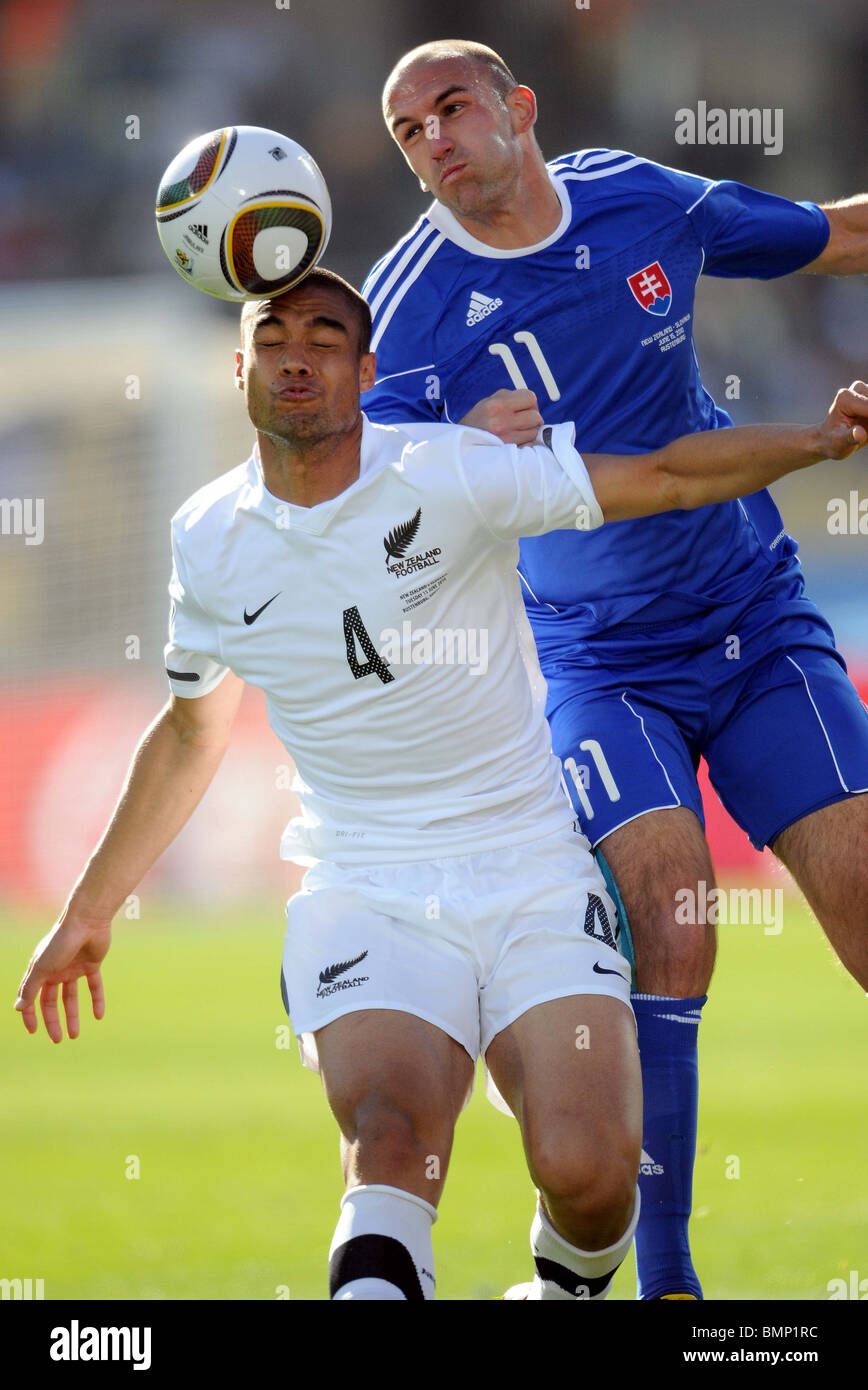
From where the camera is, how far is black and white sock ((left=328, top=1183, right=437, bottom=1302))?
2799 mm

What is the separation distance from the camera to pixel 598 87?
12898 millimetres

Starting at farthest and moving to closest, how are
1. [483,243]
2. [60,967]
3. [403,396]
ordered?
[483,243]
[403,396]
[60,967]

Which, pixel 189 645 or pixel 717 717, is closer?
pixel 189 645

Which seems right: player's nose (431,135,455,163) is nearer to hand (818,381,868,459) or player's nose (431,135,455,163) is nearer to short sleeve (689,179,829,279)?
short sleeve (689,179,829,279)

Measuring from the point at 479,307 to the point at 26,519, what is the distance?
944 cm

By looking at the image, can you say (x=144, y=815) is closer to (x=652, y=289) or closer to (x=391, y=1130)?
(x=391, y=1130)

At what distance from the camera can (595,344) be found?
3799mm

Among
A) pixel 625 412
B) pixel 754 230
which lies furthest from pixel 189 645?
pixel 754 230

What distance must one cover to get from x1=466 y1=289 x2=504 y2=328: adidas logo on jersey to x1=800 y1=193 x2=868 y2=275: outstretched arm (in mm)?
827

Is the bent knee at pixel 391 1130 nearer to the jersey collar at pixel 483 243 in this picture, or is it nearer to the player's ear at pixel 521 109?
the jersey collar at pixel 483 243

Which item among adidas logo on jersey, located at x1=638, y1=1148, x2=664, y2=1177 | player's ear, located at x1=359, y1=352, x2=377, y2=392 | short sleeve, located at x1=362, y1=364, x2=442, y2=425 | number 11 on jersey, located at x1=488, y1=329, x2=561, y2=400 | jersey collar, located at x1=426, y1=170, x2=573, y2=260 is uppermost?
jersey collar, located at x1=426, y1=170, x2=573, y2=260

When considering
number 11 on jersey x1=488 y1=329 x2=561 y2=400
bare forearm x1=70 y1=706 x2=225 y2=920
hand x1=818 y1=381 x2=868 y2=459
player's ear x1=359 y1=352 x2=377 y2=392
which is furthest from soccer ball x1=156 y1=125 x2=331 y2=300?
hand x1=818 y1=381 x2=868 y2=459

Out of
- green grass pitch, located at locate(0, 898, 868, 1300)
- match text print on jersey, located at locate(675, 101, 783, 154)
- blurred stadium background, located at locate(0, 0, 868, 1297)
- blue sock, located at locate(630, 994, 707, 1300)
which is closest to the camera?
blue sock, located at locate(630, 994, 707, 1300)

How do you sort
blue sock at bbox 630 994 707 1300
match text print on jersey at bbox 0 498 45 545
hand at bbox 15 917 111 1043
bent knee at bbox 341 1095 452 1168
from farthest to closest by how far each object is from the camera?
1. match text print on jersey at bbox 0 498 45 545
2. hand at bbox 15 917 111 1043
3. blue sock at bbox 630 994 707 1300
4. bent knee at bbox 341 1095 452 1168
